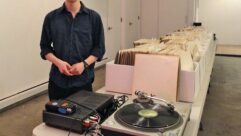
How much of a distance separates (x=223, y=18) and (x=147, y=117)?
26.2ft

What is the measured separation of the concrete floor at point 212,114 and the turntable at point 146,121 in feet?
6.04

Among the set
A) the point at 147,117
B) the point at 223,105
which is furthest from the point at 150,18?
the point at 147,117

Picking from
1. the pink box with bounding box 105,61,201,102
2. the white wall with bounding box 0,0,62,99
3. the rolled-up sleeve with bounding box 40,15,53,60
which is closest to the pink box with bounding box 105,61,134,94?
the pink box with bounding box 105,61,201,102

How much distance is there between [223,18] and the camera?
8.17m

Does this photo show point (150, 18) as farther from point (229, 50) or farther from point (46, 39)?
point (46, 39)

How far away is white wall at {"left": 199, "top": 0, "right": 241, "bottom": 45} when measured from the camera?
804cm

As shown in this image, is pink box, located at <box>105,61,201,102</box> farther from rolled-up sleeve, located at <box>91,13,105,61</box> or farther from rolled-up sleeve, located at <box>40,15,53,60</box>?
rolled-up sleeve, located at <box>40,15,53,60</box>

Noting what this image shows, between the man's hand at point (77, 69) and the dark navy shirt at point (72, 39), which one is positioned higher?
the dark navy shirt at point (72, 39)

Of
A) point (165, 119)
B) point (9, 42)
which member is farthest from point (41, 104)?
point (165, 119)

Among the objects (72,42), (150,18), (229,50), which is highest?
(150,18)

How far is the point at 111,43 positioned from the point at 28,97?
8.54ft

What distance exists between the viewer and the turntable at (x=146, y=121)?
3.33 feet

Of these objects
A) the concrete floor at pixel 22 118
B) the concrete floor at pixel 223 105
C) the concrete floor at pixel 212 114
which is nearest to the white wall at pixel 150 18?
the concrete floor at pixel 223 105

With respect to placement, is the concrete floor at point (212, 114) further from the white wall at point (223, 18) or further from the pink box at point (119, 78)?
the white wall at point (223, 18)
